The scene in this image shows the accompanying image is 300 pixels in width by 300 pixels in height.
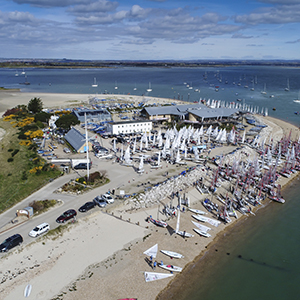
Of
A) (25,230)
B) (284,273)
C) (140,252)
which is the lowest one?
(284,273)

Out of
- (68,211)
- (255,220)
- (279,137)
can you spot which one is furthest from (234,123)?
(68,211)

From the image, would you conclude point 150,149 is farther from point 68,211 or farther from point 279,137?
point 279,137

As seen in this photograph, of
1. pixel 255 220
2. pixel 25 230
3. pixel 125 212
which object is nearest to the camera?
pixel 25 230

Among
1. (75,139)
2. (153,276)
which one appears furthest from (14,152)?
(153,276)

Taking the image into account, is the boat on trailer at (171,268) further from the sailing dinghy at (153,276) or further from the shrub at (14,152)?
the shrub at (14,152)

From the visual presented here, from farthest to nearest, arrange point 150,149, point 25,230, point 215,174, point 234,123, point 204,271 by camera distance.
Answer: point 234,123 < point 150,149 < point 215,174 < point 25,230 < point 204,271

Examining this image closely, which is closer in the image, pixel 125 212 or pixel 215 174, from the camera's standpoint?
pixel 125 212

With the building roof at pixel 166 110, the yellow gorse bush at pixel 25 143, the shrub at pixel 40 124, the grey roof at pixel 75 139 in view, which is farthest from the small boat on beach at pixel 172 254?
the shrub at pixel 40 124
